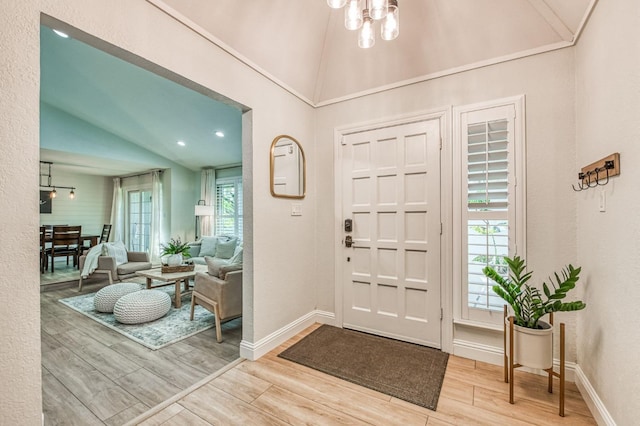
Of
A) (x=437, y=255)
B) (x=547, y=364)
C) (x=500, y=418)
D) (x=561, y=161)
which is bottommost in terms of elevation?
(x=500, y=418)

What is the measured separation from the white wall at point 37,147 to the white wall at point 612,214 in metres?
2.26

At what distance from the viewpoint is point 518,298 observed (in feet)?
6.38

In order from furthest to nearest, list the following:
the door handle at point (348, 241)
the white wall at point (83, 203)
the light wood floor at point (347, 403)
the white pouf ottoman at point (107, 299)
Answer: the white wall at point (83, 203)
the white pouf ottoman at point (107, 299)
the door handle at point (348, 241)
the light wood floor at point (347, 403)

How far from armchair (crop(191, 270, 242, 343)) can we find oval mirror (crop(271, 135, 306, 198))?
3.34 feet

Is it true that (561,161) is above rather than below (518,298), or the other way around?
above

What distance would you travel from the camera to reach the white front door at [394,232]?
7.98 feet

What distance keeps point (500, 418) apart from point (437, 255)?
1.17 metres

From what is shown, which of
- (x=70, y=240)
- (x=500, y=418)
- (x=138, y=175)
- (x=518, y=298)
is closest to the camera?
(x=500, y=418)

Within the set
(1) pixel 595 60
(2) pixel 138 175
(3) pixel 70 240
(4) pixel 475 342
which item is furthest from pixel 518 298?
(2) pixel 138 175

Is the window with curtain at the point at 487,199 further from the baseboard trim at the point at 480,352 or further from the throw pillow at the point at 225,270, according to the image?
the throw pillow at the point at 225,270

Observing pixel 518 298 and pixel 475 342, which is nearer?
pixel 518 298

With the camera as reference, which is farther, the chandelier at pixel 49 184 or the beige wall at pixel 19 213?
the chandelier at pixel 49 184

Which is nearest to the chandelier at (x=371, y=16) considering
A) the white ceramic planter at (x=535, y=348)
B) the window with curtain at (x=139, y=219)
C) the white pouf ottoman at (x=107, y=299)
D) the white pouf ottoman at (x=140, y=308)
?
the white ceramic planter at (x=535, y=348)

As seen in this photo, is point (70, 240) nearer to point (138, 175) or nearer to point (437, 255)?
point (138, 175)
